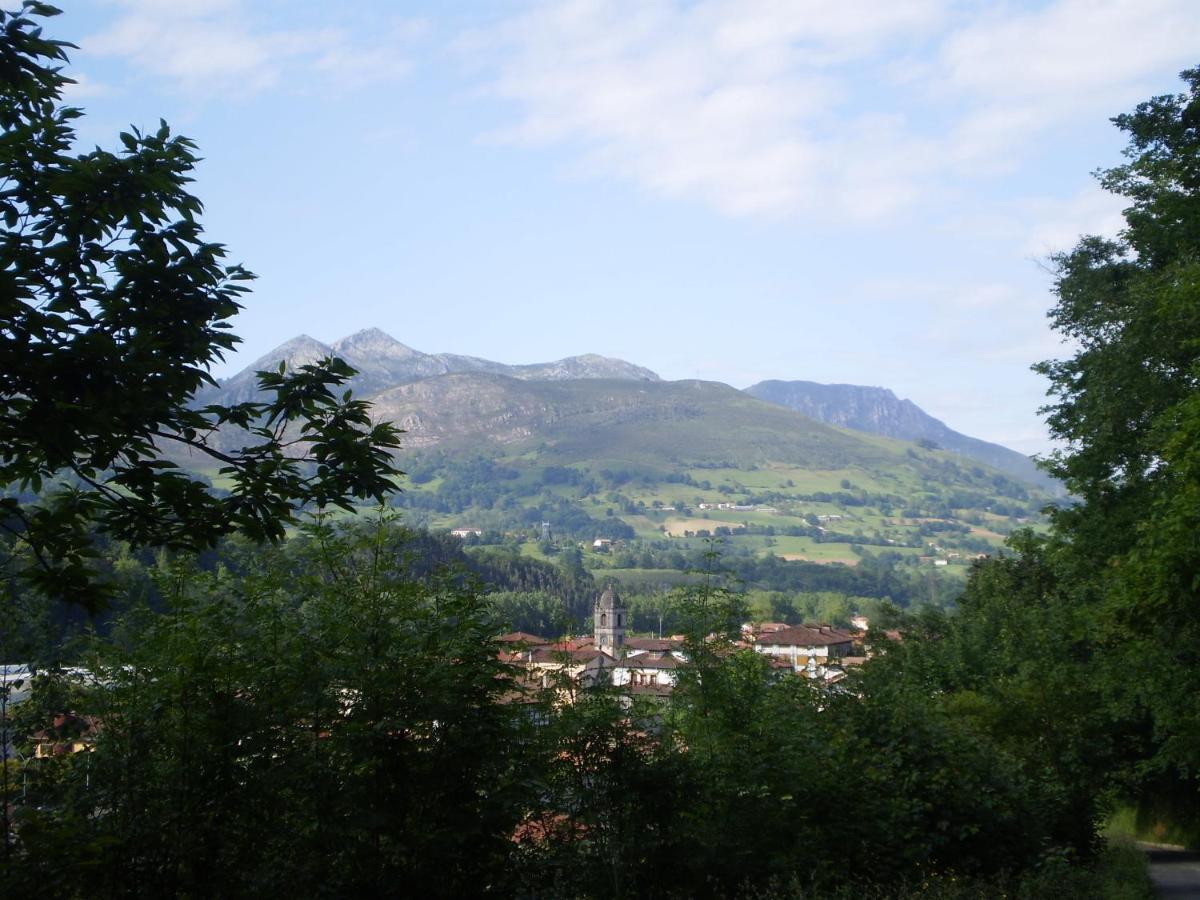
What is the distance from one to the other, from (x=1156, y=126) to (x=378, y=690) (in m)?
21.8

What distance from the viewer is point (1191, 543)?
55.2ft

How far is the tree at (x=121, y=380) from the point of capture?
6.04 m

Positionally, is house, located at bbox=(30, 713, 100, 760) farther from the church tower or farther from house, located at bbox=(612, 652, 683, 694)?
the church tower

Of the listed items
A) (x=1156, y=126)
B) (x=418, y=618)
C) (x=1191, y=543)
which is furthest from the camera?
(x=1156, y=126)

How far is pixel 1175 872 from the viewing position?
20.2 m

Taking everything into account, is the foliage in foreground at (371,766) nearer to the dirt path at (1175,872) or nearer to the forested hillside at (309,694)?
the forested hillside at (309,694)

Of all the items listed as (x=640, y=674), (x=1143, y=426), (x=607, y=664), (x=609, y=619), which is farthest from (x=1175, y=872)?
(x=609, y=619)

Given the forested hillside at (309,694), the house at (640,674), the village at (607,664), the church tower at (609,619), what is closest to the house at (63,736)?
the forested hillside at (309,694)

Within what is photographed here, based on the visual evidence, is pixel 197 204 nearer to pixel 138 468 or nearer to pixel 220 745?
pixel 138 468

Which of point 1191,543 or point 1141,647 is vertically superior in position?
point 1191,543

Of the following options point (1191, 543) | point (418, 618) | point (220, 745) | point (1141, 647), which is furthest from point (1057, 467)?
point (220, 745)

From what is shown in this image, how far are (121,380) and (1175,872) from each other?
21.3 meters

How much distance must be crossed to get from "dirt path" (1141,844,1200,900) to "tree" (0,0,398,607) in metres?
15.6

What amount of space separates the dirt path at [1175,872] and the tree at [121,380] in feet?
51.3
